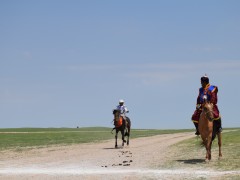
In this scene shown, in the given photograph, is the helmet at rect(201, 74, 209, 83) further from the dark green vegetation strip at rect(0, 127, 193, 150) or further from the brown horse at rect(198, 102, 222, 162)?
the dark green vegetation strip at rect(0, 127, 193, 150)

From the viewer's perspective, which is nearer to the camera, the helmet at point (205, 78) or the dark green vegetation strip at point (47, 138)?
the helmet at point (205, 78)

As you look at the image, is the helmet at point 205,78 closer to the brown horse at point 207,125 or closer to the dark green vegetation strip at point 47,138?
the brown horse at point 207,125

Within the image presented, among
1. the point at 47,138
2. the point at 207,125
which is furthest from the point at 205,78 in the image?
the point at 47,138

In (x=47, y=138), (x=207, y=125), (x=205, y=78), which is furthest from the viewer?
(x=47, y=138)

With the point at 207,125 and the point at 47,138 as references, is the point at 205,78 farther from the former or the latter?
the point at 47,138

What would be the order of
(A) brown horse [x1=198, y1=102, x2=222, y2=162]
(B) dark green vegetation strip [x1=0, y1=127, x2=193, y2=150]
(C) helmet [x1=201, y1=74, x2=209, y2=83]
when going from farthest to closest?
(B) dark green vegetation strip [x1=0, y1=127, x2=193, y2=150] → (C) helmet [x1=201, y1=74, x2=209, y2=83] → (A) brown horse [x1=198, y1=102, x2=222, y2=162]

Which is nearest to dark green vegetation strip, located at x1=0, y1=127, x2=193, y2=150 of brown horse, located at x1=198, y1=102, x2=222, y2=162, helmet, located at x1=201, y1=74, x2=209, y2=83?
brown horse, located at x1=198, y1=102, x2=222, y2=162

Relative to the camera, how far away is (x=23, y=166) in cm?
2028

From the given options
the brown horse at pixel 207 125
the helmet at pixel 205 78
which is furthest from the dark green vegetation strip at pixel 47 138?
the helmet at pixel 205 78

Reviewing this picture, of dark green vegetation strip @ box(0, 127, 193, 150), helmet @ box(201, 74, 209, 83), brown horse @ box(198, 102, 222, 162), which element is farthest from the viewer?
dark green vegetation strip @ box(0, 127, 193, 150)

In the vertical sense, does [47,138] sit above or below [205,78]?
below


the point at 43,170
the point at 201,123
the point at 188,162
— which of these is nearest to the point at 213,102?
the point at 201,123

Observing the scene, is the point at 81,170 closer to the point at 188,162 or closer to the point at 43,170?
the point at 43,170

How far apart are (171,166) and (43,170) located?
4462 millimetres
